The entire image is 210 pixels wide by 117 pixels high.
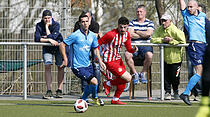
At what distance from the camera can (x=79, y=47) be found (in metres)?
9.55

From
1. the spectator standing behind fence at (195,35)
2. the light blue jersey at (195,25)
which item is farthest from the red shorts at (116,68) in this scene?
the light blue jersey at (195,25)

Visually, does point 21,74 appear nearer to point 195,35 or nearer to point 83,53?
point 83,53

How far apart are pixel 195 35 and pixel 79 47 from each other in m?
2.38

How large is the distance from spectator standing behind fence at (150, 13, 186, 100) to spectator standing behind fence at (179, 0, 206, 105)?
2.89 feet

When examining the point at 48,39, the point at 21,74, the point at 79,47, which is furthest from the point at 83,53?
the point at 21,74

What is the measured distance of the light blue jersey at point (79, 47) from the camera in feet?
31.1

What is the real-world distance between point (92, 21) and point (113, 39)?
1059mm

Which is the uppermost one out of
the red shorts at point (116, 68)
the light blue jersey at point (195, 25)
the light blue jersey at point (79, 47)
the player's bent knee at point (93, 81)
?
the light blue jersey at point (195, 25)

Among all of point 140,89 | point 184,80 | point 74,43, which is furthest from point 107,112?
point 140,89

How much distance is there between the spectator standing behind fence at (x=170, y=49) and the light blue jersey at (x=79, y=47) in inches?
83.6

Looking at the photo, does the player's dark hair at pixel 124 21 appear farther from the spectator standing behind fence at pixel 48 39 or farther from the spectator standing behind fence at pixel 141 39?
the spectator standing behind fence at pixel 48 39

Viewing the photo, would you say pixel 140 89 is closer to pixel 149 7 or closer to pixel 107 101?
pixel 107 101

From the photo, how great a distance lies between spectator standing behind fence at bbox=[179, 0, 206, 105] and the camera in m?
9.97

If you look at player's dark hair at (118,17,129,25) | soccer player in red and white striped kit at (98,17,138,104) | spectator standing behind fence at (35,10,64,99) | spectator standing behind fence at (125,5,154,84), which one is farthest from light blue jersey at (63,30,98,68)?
spectator standing behind fence at (125,5,154,84)
